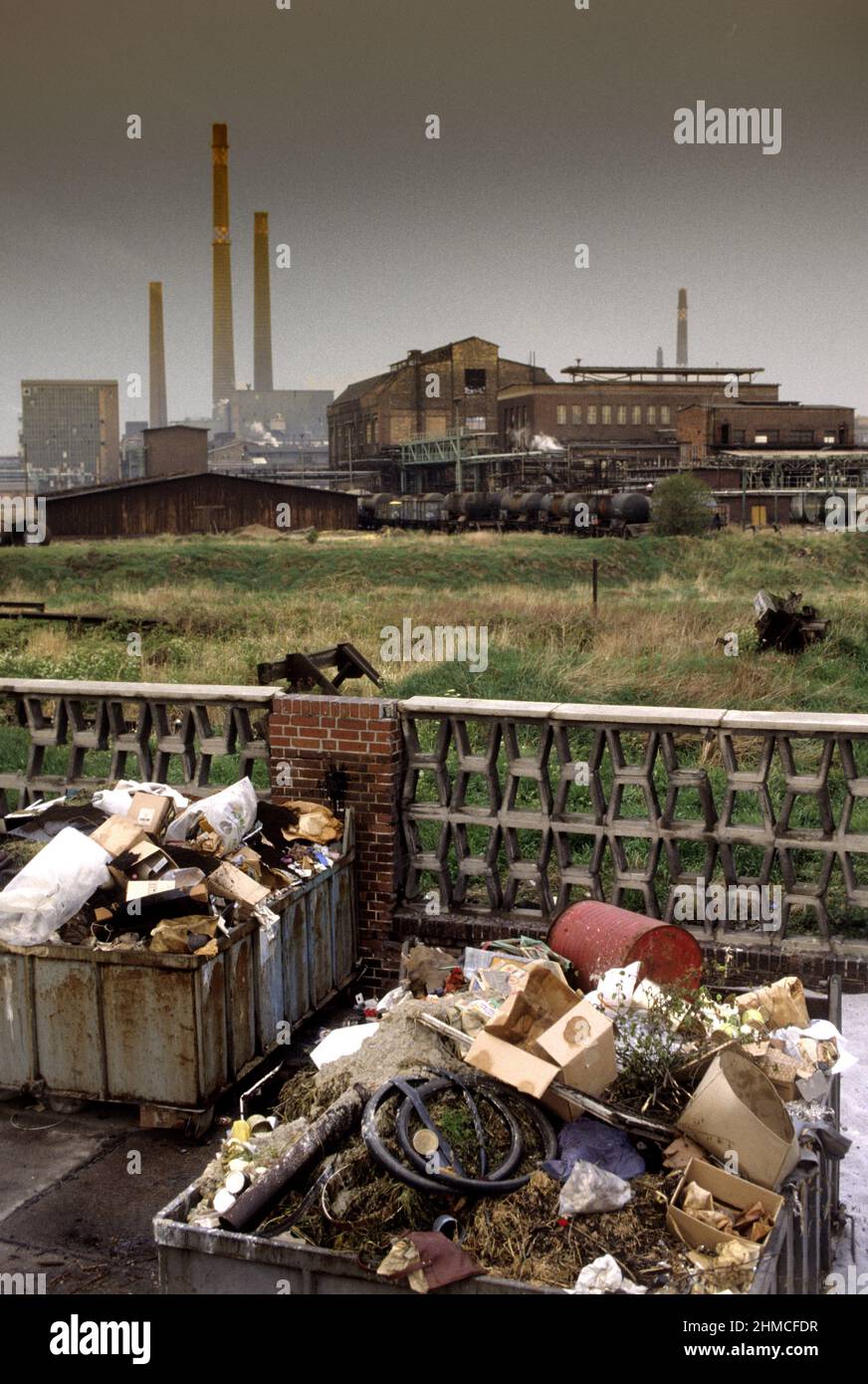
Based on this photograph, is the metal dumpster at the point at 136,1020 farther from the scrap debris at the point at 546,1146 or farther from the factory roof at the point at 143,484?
the factory roof at the point at 143,484

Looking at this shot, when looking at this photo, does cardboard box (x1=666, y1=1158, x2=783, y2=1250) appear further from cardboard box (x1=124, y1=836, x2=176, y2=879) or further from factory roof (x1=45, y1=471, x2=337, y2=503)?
factory roof (x1=45, y1=471, x2=337, y2=503)

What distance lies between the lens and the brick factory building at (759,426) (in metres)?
74.1

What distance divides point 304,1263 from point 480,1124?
82 centimetres

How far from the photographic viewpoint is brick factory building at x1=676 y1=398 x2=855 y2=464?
74062 millimetres

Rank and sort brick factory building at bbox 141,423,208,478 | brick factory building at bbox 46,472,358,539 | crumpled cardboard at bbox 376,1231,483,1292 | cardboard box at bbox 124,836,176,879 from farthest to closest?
brick factory building at bbox 141,423,208,478
brick factory building at bbox 46,472,358,539
cardboard box at bbox 124,836,176,879
crumpled cardboard at bbox 376,1231,483,1292

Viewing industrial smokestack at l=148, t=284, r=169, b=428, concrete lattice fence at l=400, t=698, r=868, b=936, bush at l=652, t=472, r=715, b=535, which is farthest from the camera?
industrial smokestack at l=148, t=284, r=169, b=428

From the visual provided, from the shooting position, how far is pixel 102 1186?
5.36 metres

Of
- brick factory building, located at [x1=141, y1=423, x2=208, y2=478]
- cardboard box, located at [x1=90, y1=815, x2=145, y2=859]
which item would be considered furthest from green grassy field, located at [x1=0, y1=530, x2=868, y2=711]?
brick factory building, located at [x1=141, y1=423, x2=208, y2=478]

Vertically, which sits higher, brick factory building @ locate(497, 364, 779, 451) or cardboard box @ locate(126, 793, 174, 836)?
brick factory building @ locate(497, 364, 779, 451)

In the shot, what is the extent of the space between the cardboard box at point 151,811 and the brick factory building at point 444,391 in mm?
78881

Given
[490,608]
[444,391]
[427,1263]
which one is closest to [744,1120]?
[427,1263]

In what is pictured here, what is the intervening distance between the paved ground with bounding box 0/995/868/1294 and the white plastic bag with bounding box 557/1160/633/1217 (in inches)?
47.0

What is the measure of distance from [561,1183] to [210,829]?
291cm
